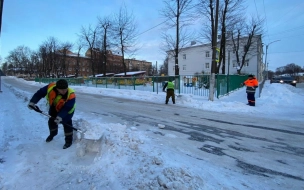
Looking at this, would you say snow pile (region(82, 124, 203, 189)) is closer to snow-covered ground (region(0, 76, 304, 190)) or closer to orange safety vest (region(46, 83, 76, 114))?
snow-covered ground (region(0, 76, 304, 190))

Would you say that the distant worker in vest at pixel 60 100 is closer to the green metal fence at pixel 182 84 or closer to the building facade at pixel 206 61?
the green metal fence at pixel 182 84

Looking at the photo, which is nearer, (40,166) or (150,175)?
(150,175)

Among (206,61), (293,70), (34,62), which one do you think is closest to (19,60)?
(34,62)

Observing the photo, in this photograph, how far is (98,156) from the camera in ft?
12.0

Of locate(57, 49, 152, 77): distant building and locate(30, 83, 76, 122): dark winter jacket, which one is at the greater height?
locate(57, 49, 152, 77): distant building

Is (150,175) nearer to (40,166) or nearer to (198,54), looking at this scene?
(40,166)

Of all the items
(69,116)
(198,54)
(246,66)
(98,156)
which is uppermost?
(198,54)

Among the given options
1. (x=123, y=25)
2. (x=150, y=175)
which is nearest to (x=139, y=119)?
(x=150, y=175)

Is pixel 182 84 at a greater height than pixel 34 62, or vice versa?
pixel 34 62

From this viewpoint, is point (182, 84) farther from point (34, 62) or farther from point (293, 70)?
point (293, 70)

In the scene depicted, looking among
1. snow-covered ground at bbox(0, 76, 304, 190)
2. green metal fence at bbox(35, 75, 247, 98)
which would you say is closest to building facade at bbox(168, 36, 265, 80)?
green metal fence at bbox(35, 75, 247, 98)

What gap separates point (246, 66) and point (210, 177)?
51.0m


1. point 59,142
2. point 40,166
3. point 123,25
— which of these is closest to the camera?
point 40,166

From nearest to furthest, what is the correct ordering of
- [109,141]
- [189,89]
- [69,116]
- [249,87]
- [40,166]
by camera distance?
[40,166] → [109,141] → [69,116] → [249,87] → [189,89]
